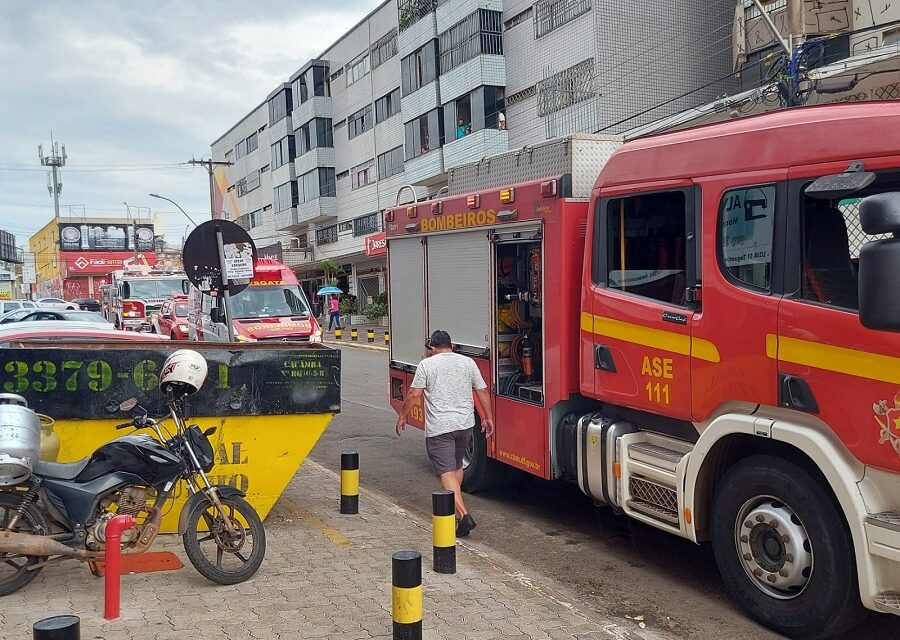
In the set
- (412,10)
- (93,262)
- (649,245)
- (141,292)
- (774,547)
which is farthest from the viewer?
(93,262)

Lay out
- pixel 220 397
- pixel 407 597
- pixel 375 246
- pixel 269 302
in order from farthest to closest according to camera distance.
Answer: pixel 375 246, pixel 269 302, pixel 220 397, pixel 407 597

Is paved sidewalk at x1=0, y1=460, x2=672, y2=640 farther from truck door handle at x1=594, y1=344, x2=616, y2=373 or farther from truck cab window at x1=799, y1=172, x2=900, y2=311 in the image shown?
truck cab window at x1=799, y1=172, x2=900, y2=311

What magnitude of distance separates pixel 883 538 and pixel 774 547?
2.43ft

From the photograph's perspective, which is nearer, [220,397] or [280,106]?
[220,397]

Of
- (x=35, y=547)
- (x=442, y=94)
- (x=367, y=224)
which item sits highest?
(x=442, y=94)

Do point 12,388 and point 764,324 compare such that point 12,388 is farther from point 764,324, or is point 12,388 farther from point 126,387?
point 764,324

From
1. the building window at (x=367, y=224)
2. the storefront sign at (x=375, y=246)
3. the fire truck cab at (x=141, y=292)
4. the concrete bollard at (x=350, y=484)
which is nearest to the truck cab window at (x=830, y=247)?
the concrete bollard at (x=350, y=484)

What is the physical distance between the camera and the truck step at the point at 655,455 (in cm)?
521

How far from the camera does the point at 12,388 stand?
5527mm

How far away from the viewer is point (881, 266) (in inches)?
129

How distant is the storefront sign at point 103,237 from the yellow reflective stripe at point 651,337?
95.2 m

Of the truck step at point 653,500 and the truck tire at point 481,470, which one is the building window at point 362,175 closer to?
the truck tire at point 481,470

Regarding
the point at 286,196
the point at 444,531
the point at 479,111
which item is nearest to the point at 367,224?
the point at 286,196

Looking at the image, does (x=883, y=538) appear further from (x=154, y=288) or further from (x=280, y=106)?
(x=280, y=106)
